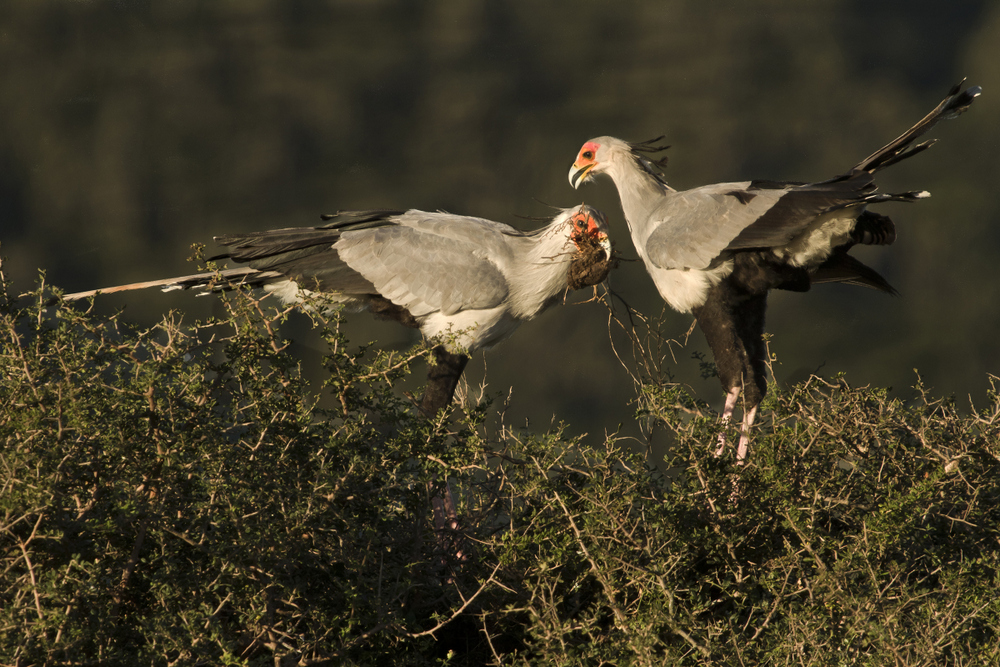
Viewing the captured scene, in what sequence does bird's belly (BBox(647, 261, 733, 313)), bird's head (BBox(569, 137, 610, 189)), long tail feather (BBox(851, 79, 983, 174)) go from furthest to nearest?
bird's head (BBox(569, 137, 610, 189)), bird's belly (BBox(647, 261, 733, 313)), long tail feather (BBox(851, 79, 983, 174))

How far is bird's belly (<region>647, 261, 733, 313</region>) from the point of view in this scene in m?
3.79

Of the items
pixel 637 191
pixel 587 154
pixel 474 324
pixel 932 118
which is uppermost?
pixel 932 118

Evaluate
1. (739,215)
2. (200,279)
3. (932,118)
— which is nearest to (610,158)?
(739,215)

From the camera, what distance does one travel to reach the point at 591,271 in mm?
3701

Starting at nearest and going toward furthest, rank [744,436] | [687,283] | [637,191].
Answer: [744,436] → [687,283] → [637,191]

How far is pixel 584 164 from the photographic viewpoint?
4449 mm

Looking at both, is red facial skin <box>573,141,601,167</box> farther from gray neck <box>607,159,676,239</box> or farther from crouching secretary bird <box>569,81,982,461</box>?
crouching secretary bird <box>569,81,982,461</box>

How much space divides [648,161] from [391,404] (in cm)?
259

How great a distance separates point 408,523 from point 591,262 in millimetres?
1839

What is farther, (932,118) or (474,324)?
(474,324)

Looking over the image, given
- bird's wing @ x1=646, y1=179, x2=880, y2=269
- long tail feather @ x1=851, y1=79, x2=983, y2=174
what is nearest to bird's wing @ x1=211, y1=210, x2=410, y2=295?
bird's wing @ x1=646, y1=179, x2=880, y2=269

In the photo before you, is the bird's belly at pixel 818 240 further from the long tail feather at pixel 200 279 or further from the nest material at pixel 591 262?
the long tail feather at pixel 200 279

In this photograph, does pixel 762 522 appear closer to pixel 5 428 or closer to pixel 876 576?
pixel 876 576

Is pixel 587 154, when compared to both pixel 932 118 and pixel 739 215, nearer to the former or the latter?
pixel 739 215
